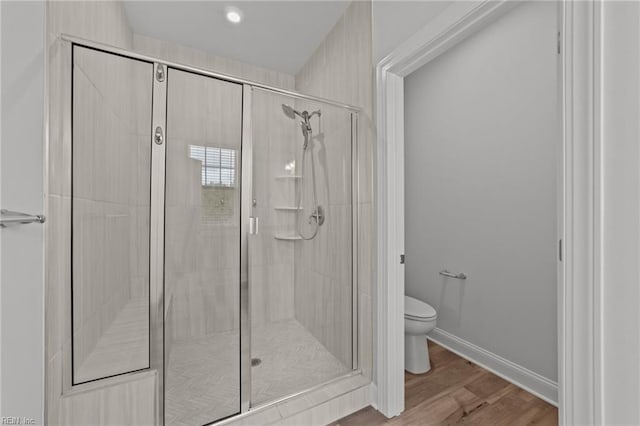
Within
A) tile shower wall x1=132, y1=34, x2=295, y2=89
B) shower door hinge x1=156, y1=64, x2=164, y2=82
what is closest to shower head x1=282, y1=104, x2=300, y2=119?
shower door hinge x1=156, y1=64, x2=164, y2=82

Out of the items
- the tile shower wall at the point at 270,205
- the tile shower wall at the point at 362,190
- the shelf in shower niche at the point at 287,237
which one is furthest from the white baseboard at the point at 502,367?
the shelf in shower niche at the point at 287,237

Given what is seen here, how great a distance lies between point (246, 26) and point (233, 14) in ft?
0.50

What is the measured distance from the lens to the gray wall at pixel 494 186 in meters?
1.68

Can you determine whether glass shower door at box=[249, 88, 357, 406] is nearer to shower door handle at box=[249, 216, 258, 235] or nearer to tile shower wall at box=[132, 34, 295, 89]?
shower door handle at box=[249, 216, 258, 235]

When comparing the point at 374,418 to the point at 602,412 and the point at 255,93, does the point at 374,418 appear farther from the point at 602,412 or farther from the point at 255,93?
the point at 255,93

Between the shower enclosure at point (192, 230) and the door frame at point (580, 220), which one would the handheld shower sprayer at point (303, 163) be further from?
the door frame at point (580, 220)

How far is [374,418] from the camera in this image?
59.3 inches

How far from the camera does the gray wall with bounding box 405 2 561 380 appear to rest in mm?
1681

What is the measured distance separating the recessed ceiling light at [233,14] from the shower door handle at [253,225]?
62.7 inches

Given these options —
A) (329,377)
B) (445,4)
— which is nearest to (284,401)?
(329,377)

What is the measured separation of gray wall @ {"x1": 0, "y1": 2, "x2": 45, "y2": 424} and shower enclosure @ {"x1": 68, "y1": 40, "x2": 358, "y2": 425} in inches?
8.5

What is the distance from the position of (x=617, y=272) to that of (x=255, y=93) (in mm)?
1485

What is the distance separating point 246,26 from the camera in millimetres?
2133

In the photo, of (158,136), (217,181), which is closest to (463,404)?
(217,181)
